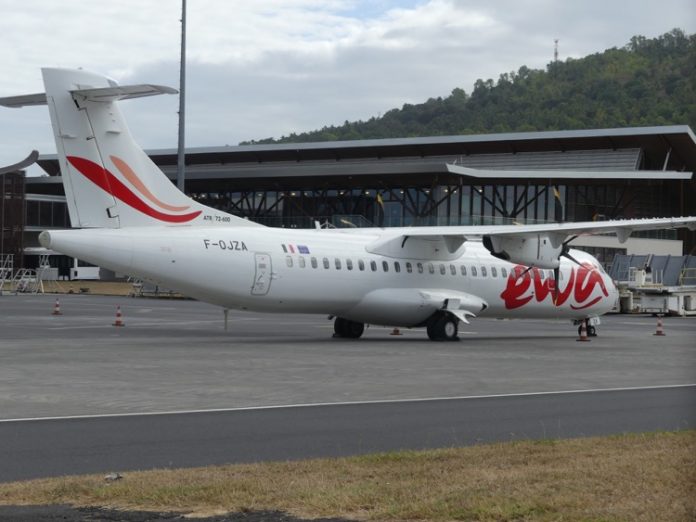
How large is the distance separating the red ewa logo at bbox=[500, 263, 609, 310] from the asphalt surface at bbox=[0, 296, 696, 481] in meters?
1.90

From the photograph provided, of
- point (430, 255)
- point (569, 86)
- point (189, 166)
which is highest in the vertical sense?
point (569, 86)

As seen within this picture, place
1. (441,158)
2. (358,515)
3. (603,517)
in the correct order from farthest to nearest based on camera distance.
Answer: (441,158) → (358,515) → (603,517)

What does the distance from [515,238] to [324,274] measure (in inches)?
233

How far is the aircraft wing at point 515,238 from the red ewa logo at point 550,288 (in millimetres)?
2003

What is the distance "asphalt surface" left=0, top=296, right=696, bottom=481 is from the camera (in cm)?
1159

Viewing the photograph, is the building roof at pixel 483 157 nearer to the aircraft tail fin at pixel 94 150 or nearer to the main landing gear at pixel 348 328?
the main landing gear at pixel 348 328

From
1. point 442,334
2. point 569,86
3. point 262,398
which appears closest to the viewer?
point 262,398

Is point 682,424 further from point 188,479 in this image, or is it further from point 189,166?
point 189,166

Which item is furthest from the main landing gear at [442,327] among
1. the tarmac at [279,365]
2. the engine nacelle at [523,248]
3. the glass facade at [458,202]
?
the glass facade at [458,202]

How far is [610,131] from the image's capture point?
241 ft

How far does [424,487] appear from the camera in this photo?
342 inches

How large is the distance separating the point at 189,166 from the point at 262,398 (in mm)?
73815

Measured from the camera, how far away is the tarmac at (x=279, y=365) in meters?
16.0

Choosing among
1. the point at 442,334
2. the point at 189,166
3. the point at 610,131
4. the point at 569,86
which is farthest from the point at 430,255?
the point at 569,86
